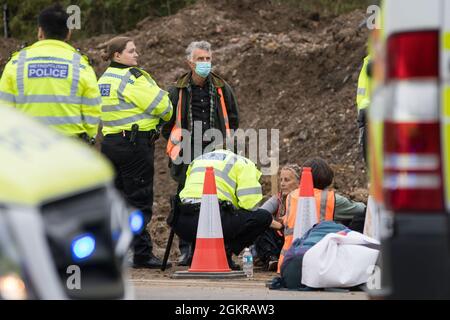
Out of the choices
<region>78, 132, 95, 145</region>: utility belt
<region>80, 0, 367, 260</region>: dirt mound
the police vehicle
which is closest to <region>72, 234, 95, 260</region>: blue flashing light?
the police vehicle

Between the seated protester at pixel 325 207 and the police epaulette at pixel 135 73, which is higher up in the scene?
the police epaulette at pixel 135 73

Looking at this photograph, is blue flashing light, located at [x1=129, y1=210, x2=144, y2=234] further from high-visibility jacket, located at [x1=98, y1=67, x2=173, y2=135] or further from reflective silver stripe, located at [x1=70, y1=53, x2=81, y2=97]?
high-visibility jacket, located at [x1=98, y1=67, x2=173, y2=135]

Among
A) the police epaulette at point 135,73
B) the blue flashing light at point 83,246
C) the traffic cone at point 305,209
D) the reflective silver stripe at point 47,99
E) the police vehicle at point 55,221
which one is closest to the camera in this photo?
the police vehicle at point 55,221

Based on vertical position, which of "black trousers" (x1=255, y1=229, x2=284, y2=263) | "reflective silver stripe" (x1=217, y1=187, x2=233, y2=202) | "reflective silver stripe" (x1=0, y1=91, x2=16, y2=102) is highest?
"reflective silver stripe" (x1=0, y1=91, x2=16, y2=102)

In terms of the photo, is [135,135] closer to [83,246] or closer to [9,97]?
[9,97]

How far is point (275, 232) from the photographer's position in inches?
462

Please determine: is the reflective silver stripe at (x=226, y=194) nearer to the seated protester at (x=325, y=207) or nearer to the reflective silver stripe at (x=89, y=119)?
the seated protester at (x=325, y=207)

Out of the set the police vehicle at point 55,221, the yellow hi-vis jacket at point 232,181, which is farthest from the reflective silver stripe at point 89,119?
the police vehicle at point 55,221

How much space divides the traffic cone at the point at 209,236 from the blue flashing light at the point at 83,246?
24.3ft

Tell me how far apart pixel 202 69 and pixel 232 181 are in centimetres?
155

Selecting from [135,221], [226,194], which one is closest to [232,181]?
[226,194]

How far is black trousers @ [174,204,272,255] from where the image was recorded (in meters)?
11.2

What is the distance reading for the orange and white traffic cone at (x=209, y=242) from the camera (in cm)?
1092

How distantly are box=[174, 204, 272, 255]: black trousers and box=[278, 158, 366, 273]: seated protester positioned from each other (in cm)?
23
